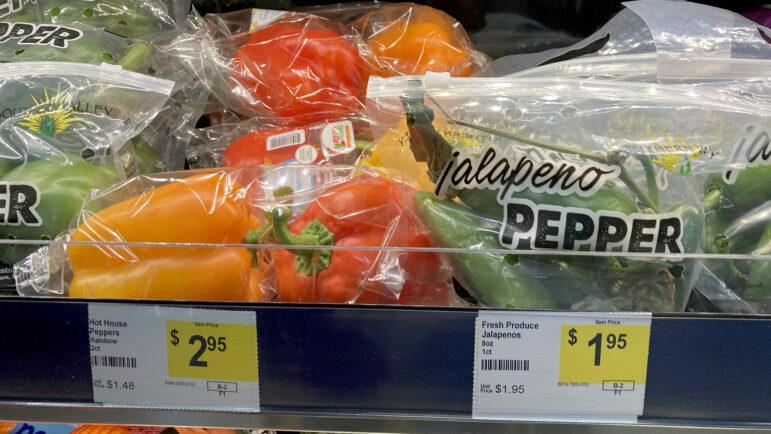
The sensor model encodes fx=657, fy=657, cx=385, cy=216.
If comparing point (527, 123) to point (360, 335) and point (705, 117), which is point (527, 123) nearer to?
point (705, 117)

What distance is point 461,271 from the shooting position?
0.80 metres

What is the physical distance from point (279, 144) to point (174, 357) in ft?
1.64

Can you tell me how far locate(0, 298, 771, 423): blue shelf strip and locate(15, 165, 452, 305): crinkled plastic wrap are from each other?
0.10 metres

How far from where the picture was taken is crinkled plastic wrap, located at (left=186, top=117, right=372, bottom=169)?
3.61 feet

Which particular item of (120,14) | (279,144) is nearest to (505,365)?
(279,144)

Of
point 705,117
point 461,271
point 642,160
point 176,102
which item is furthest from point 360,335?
point 176,102

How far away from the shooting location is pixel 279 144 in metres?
1.14

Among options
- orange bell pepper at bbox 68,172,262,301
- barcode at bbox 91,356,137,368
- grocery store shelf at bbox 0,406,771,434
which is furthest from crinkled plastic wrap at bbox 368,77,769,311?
barcode at bbox 91,356,137,368

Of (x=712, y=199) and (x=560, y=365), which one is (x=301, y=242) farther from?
(x=712, y=199)

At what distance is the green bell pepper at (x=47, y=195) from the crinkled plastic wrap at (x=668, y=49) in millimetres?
645

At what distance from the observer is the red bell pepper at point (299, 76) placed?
123cm

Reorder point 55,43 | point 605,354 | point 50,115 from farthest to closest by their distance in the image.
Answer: point 55,43 → point 50,115 → point 605,354

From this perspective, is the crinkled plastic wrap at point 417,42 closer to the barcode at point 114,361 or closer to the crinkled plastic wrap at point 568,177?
the crinkled plastic wrap at point 568,177

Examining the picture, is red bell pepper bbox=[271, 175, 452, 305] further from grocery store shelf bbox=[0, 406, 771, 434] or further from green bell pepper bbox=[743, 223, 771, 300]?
green bell pepper bbox=[743, 223, 771, 300]
